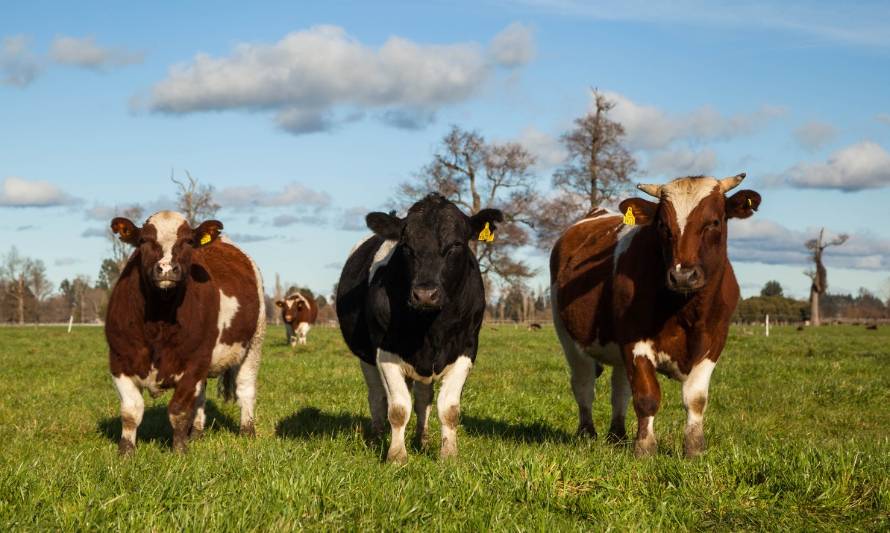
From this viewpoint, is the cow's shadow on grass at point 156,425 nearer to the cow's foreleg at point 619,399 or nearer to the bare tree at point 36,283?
the cow's foreleg at point 619,399

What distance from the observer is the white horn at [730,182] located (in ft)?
24.3

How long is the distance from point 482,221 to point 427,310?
1.19 metres

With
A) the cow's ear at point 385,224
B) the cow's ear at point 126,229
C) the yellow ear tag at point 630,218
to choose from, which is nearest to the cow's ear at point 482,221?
the cow's ear at point 385,224

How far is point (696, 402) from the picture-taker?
736cm

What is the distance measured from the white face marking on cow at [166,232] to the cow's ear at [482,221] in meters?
2.73

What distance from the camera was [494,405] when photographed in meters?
11.1

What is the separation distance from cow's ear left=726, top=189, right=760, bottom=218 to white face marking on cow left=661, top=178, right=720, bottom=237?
0.18 meters

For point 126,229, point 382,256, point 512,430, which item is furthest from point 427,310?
point 126,229

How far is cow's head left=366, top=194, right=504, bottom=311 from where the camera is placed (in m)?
7.05

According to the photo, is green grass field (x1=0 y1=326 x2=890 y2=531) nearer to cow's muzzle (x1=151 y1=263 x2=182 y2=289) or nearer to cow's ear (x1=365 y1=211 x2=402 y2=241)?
cow's muzzle (x1=151 y1=263 x2=182 y2=289)

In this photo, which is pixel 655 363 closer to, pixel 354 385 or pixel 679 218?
pixel 679 218

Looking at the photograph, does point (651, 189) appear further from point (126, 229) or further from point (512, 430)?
point (126, 229)

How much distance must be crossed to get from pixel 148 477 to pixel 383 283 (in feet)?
9.76

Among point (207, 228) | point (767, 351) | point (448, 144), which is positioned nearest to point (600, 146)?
point (448, 144)
